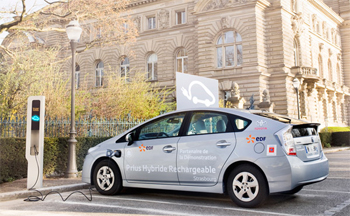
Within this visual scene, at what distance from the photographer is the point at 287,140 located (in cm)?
614

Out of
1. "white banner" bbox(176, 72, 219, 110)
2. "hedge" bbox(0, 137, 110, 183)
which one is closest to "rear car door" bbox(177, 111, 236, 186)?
"white banner" bbox(176, 72, 219, 110)

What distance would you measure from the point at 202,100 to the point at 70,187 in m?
5.05

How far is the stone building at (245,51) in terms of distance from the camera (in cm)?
3375

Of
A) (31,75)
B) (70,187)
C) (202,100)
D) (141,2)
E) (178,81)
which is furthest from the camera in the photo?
(141,2)

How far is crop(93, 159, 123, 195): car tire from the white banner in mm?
3599

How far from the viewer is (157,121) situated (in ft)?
24.9

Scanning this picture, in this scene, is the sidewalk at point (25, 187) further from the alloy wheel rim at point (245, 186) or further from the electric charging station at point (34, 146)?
the alloy wheel rim at point (245, 186)

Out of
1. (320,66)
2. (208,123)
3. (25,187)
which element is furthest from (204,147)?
(320,66)

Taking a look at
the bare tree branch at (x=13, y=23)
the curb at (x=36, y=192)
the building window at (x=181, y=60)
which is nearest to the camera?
the curb at (x=36, y=192)

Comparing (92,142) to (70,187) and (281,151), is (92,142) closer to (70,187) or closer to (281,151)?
(70,187)

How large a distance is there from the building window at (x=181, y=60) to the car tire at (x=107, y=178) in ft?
106

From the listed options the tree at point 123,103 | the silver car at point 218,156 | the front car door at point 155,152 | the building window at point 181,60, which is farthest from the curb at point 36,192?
the building window at point 181,60

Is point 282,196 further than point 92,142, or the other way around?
point 92,142

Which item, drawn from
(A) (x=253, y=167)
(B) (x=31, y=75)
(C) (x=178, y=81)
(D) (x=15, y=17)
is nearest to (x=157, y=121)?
(A) (x=253, y=167)
